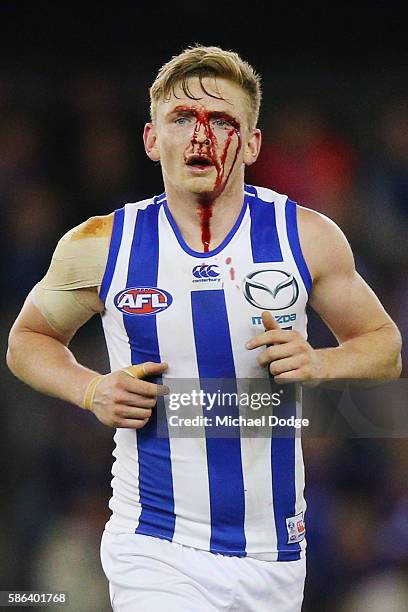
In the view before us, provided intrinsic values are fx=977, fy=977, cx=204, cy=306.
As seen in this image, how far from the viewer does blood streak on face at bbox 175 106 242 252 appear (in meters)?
2.21

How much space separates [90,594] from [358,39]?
6.15ft

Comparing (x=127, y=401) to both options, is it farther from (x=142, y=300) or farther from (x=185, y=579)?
(x=185, y=579)

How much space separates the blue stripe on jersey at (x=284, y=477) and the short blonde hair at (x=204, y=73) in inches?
26.7

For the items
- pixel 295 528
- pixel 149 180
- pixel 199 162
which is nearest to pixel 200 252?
pixel 199 162

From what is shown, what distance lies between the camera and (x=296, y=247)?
2.16 metres

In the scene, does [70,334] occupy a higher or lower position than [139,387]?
higher

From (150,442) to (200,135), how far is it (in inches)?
27.5

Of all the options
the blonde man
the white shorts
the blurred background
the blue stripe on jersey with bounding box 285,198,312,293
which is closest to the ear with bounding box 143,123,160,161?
the blonde man

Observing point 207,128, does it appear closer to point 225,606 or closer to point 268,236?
point 268,236

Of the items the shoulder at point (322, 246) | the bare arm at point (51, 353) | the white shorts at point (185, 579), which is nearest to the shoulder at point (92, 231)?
the bare arm at point (51, 353)

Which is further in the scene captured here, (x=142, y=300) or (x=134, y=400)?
(x=142, y=300)

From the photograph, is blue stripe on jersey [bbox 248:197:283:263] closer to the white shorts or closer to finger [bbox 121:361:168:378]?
finger [bbox 121:361:168:378]

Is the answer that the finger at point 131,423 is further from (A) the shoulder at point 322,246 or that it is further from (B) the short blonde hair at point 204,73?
(B) the short blonde hair at point 204,73

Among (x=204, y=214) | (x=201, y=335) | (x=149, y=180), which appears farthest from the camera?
(x=149, y=180)
